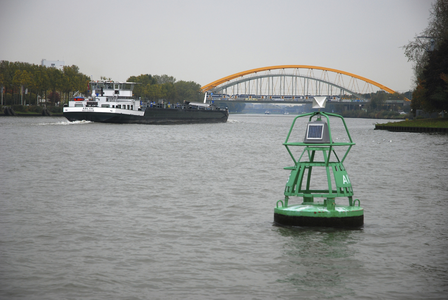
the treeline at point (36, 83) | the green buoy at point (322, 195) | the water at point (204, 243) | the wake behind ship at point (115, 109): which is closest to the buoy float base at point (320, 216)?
the green buoy at point (322, 195)

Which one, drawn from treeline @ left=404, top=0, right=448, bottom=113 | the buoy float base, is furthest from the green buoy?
treeline @ left=404, top=0, right=448, bottom=113

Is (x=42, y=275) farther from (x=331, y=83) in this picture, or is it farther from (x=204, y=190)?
(x=331, y=83)

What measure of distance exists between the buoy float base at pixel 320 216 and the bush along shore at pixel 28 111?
11768 cm

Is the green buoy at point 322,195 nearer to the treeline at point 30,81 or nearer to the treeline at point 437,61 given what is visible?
the treeline at point 437,61

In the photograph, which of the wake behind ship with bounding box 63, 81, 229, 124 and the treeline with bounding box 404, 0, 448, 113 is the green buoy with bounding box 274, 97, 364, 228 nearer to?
the treeline with bounding box 404, 0, 448, 113

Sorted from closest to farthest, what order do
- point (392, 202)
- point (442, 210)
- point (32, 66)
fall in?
point (442, 210)
point (392, 202)
point (32, 66)

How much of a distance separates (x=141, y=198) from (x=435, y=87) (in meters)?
Answer: 54.8

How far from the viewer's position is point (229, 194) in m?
17.2

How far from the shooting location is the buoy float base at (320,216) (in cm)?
1180

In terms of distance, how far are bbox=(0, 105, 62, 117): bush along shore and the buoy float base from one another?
11768 cm

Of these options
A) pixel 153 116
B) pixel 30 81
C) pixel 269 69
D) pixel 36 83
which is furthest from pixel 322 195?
pixel 269 69

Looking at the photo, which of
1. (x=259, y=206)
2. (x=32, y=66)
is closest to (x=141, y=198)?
(x=259, y=206)

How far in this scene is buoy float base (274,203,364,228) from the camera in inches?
464

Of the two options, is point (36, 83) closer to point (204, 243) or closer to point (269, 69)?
point (269, 69)
